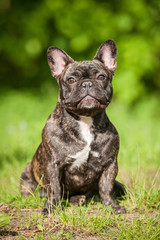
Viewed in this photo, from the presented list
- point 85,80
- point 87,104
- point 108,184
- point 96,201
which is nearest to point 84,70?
point 85,80

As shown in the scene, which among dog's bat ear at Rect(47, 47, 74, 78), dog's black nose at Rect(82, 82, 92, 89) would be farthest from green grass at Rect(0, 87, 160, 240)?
dog's bat ear at Rect(47, 47, 74, 78)

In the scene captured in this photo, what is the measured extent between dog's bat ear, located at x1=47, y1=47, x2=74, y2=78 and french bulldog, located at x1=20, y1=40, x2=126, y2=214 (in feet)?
0.40

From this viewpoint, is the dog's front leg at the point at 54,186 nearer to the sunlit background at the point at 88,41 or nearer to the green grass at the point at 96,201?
the green grass at the point at 96,201

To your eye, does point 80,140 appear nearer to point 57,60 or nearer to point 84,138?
point 84,138

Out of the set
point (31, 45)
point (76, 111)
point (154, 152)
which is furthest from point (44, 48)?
point (76, 111)

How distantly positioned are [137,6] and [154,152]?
19.8 feet

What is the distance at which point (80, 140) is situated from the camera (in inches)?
144

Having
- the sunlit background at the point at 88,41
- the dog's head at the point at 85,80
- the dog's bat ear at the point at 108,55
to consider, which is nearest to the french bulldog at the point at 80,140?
the dog's head at the point at 85,80

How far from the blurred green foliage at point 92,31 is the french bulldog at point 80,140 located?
22.6ft

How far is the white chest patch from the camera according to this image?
143 inches

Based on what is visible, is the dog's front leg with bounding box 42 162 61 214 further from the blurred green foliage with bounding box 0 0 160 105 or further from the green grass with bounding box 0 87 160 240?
the blurred green foliage with bounding box 0 0 160 105

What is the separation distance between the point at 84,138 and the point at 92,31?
7586mm

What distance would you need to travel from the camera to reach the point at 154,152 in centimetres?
573

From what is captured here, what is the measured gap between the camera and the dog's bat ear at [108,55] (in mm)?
3996
